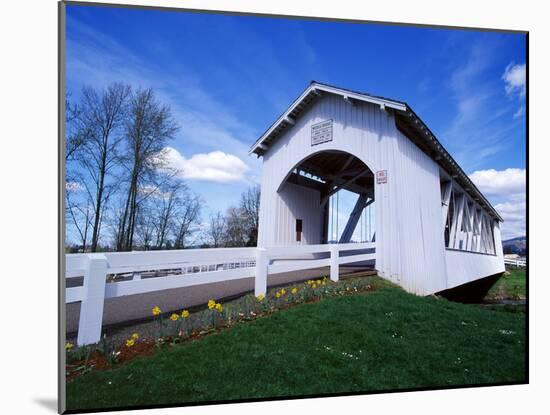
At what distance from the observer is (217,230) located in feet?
12.4

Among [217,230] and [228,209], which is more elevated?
[228,209]

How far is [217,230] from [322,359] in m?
1.83

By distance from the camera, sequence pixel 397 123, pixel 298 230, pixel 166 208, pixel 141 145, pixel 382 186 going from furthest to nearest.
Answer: pixel 298 230 → pixel 397 123 → pixel 382 186 → pixel 166 208 → pixel 141 145

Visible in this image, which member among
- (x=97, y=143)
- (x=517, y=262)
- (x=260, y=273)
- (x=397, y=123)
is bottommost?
(x=260, y=273)

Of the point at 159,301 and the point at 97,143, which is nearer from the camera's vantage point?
the point at 97,143

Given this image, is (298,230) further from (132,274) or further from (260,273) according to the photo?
(132,274)

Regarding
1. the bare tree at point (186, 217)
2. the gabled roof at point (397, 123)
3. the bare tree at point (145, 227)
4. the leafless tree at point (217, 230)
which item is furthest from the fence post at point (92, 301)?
the gabled roof at point (397, 123)

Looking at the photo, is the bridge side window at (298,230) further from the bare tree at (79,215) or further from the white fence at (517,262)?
the bare tree at (79,215)

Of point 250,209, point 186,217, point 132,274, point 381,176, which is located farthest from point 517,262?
point 132,274

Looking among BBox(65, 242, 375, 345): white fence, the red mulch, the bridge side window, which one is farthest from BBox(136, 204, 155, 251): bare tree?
the bridge side window

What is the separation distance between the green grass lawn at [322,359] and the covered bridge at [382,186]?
59.8 inches

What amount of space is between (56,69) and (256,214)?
3.63 meters

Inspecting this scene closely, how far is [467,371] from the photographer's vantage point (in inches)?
120

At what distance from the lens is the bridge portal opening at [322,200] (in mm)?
7508
